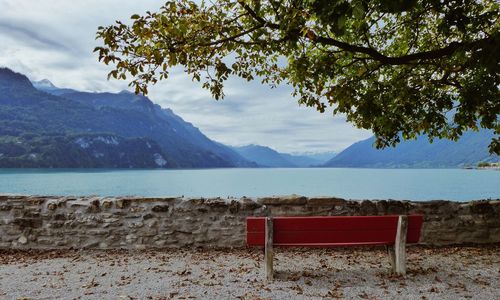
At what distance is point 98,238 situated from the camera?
6.90m

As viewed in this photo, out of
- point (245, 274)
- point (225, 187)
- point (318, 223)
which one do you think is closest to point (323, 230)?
point (318, 223)

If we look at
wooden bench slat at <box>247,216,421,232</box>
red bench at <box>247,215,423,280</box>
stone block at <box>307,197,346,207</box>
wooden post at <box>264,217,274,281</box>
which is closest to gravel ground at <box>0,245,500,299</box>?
wooden post at <box>264,217,274,281</box>

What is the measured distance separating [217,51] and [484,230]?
6.24 metres

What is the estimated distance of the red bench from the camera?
5.05m

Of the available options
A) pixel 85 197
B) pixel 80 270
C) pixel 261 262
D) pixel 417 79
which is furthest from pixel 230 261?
pixel 417 79

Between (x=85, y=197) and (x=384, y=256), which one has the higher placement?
(x=85, y=197)

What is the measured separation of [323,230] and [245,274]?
1.32m

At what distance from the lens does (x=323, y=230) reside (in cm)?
509

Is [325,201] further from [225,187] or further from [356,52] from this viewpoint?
[225,187]

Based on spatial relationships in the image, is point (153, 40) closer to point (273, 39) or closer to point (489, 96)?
point (273, 39)

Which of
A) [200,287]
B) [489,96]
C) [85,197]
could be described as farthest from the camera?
[85,197]

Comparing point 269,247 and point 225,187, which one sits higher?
point 269,247

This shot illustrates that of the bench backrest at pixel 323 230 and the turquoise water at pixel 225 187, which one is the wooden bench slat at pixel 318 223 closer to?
the bench backrest at pixel 323 230

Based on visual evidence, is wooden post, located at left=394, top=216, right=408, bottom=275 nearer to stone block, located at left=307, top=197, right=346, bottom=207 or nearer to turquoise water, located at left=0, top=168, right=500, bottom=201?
stone block, located at left=307, top=197, right=346, bottom=207
